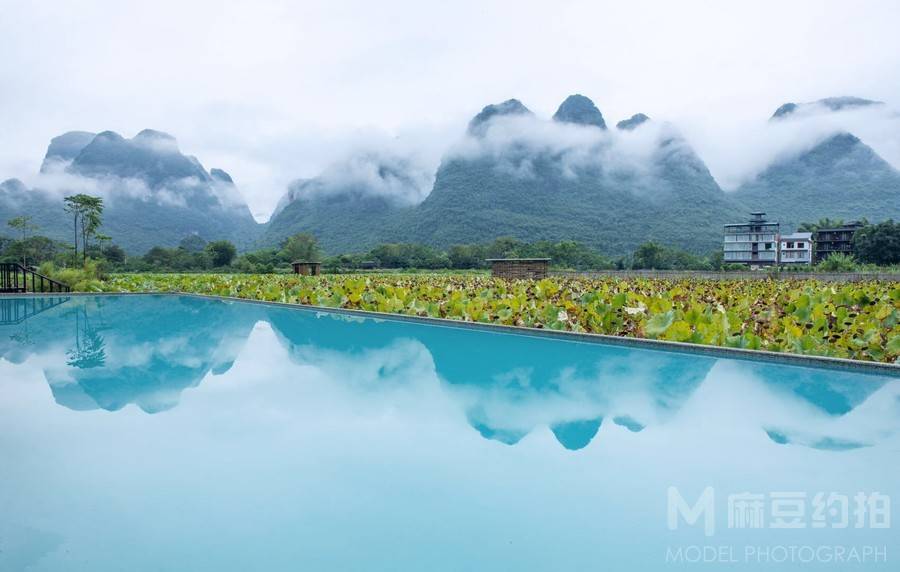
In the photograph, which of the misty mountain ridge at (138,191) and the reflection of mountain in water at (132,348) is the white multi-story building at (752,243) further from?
the misty mountain ridge at (138,191)

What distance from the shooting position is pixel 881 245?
1545 inches

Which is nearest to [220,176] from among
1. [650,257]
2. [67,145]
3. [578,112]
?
[67,145]

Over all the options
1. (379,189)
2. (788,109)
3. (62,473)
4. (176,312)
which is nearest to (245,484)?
(62,473)

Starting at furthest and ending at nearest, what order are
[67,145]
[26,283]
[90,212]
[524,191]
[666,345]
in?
[67,145], [524,191], [90,212], [26,283], [666,345]

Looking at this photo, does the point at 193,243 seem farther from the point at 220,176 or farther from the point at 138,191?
the point at 220,176

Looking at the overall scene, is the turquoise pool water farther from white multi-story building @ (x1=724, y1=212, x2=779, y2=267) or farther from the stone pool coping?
white multi-story building @ (x1=724, y1=212, x2=779, y2=267)

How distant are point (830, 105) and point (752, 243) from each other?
183ft

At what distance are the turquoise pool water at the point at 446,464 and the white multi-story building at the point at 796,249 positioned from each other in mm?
48519

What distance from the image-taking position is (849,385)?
5.61 meters

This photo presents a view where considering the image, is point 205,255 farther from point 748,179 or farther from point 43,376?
point 748,179

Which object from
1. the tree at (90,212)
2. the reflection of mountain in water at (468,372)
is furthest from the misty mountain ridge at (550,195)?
the reflection of mountain in water at (468,372)

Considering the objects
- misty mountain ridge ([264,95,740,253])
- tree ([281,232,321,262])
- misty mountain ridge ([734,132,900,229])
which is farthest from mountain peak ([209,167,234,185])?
misty mountain ridge ([734,132,900,229])

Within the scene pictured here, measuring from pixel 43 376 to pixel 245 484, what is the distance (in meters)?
4.41

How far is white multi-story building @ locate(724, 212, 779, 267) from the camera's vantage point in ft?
162
